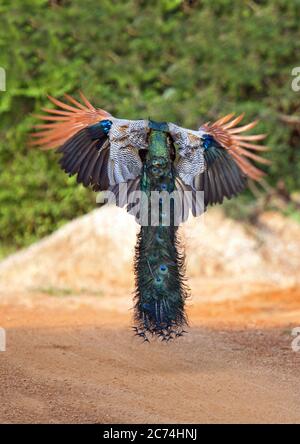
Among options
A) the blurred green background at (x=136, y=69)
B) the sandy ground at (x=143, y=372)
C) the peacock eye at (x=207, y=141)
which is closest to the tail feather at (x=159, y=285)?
the sandy ground at (x=143, y=372)

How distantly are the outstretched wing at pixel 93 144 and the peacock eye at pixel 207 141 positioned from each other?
1.63 ft

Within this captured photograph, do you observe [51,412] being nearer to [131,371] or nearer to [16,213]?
[131,371]

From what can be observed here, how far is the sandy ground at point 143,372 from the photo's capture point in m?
5.46

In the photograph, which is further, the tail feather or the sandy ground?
the tail feather

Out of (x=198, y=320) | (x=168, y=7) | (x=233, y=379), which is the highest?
(x=168, y=7)

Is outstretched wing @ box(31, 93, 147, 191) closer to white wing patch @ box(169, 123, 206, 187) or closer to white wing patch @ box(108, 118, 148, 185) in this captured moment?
white wing patch @ box(108, 118, 148, 185)

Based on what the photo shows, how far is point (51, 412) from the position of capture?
17.8ft

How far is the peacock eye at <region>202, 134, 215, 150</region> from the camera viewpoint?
259 inches

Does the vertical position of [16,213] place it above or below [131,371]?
above

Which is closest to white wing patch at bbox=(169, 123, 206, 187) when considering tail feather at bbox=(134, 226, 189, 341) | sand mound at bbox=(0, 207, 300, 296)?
tail feather at bbox=(134, 226, 189, 341)

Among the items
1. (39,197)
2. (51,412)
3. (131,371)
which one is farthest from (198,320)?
(39,197)

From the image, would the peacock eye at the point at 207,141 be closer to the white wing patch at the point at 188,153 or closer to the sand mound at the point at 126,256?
the white wing patch at the point at 188,153
